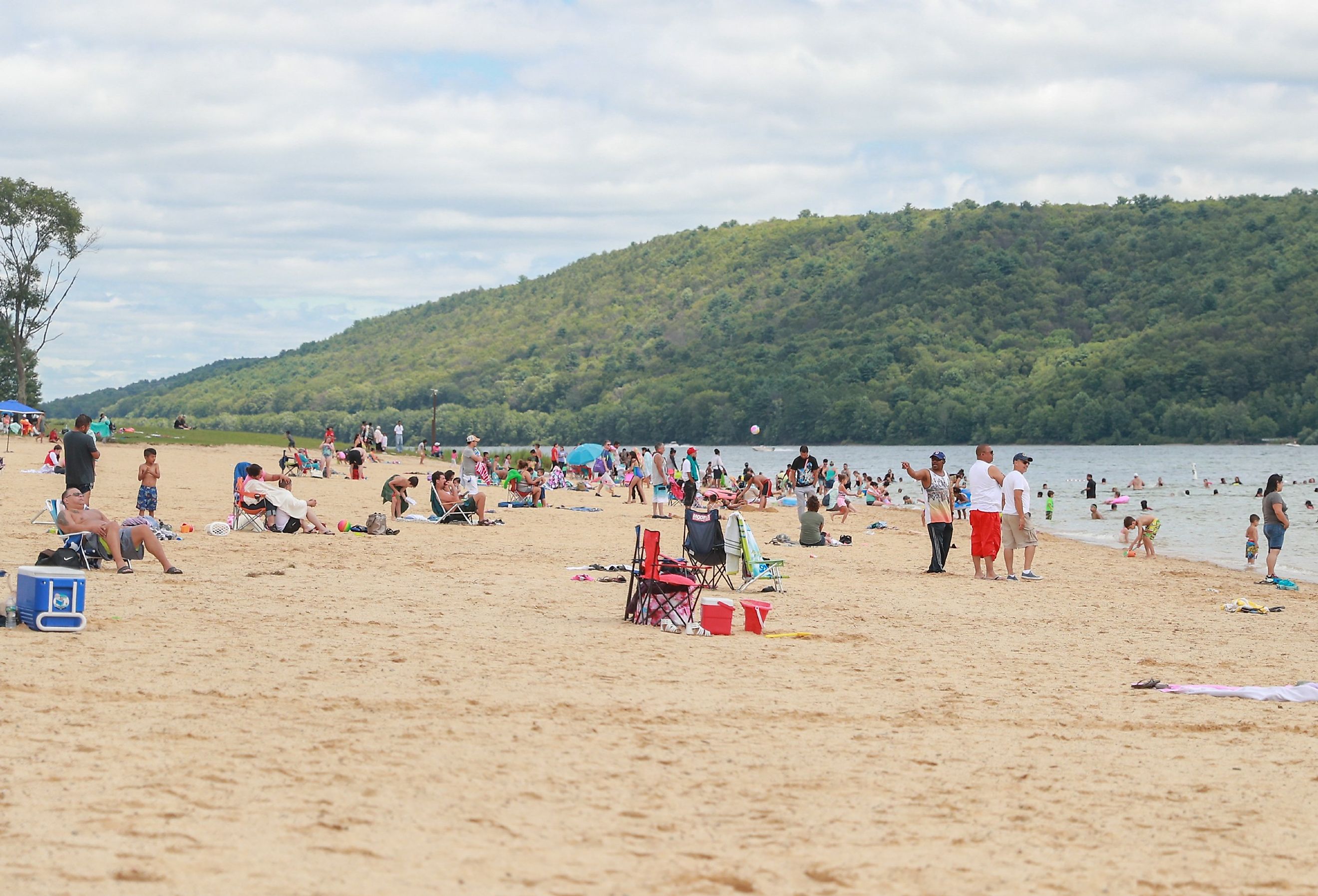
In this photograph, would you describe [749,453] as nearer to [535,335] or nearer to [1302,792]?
[535,335]

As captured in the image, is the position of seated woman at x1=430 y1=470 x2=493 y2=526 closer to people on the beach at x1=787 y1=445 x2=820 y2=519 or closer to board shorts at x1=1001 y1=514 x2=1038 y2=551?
people on the beach at x1=787 y1=445 x2=820 y2=519

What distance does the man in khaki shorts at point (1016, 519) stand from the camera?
14.1m

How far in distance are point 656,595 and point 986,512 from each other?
19.3 ft

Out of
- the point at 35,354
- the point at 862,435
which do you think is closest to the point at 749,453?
the point at 862,435

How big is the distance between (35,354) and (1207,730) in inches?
2044

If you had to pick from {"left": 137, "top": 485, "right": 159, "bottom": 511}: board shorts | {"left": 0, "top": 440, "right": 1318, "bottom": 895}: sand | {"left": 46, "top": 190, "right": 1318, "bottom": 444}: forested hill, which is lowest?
A: {"left": 0, "top": 440, "right": 1318, "bottom": 895}: sand

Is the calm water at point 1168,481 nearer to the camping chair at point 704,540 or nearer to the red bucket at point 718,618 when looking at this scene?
the camping chair at point 704,540

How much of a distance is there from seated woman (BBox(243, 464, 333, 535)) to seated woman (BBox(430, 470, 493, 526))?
3217mm

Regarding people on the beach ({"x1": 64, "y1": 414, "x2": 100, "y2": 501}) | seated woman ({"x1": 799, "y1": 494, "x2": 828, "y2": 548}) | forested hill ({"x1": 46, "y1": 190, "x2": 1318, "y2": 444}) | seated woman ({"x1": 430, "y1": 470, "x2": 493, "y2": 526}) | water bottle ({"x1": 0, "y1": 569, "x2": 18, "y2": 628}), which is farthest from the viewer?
forested hill ({"x1": 46, "y1": 190, "x2": 1318, "y2": 444})

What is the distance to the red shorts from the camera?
47.0ft

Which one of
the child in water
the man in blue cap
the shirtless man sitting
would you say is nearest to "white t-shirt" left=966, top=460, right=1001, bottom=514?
the man in blue cap

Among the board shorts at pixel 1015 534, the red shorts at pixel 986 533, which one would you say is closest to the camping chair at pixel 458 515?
the red shorts at pixel 986 533

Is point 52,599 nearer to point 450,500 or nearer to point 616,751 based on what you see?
point 616,751

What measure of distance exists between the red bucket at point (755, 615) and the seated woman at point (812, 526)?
325 inches
